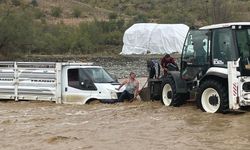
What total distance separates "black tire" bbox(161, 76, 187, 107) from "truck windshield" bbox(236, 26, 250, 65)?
2.65m

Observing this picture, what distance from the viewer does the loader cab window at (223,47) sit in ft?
48.2

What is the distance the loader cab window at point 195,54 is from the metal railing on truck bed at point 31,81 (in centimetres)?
551

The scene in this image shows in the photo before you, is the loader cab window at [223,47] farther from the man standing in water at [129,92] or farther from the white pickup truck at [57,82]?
the white pickup truck at [57,82]

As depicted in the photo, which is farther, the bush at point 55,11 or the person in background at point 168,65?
the bush at point 55,11

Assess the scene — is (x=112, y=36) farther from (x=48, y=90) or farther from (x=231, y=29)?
(x=231, y=29)

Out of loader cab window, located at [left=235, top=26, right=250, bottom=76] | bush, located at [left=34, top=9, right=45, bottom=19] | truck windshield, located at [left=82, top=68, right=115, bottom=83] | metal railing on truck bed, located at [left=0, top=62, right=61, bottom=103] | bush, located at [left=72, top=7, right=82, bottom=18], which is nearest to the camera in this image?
loader cab window, located at [left=235, top=26, right=250, bottom=76]

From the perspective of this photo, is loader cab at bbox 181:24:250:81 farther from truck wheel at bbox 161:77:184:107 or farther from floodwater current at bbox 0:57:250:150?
floodwater current at bbox 0:57:250:150

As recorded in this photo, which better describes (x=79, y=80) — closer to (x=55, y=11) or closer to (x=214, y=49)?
(x=214, y=49)

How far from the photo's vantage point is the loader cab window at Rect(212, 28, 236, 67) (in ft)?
48.2

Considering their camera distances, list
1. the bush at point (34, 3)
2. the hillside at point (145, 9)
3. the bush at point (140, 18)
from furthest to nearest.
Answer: the bush at point (34, 3) → the bush at point (140, 18) → the hillside at point (145, 9)

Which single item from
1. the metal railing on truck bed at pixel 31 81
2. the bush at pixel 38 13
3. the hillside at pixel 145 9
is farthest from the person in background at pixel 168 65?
the bush at pixel 38 13

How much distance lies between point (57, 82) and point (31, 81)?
154cm

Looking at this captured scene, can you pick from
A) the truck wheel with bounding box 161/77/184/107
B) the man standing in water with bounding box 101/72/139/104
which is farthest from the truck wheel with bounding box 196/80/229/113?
the man standing in water with bounding box 101/72/139/104

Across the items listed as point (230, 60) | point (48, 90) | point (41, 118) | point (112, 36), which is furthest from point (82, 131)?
point (112, 36)
